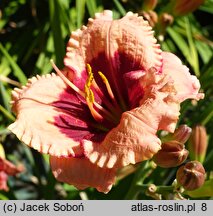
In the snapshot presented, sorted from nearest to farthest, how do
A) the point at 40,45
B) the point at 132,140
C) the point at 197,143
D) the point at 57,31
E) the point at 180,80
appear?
the point at 132,140 < the point at 180,80 < the point at 197,143 < the point at 57,31 < the point at 40,45

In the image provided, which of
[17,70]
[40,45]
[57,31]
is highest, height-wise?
[57,31]

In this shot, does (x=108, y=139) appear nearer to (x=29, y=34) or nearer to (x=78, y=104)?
(x=78, y=104)

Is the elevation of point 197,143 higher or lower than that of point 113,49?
lower

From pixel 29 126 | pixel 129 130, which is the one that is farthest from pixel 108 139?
pixel 29 126

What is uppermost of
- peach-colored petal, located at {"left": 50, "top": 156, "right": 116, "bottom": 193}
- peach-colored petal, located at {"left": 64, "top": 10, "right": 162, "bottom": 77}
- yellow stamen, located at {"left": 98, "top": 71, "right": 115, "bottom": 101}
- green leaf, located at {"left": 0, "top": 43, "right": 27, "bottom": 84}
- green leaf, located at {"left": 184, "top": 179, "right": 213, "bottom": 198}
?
peach-colored petal, located at {"left": 64, "top": 10, "right": 162, "bottom": 77}

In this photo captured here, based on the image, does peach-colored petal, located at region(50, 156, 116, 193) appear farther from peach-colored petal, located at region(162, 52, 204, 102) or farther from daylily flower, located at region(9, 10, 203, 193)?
peach-colored petal, located at region(162, 52, 204, 102)

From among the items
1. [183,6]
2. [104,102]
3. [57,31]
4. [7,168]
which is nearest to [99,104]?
[104,102]

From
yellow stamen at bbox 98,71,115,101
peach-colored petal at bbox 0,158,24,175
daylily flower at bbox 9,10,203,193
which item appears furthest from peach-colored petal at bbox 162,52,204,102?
peach-colored petal at bbox 0,158,24,175

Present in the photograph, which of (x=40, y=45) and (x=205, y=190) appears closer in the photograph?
(x=205, y=190)

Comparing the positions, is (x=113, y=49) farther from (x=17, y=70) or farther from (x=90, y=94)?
(x=17, y=70)
